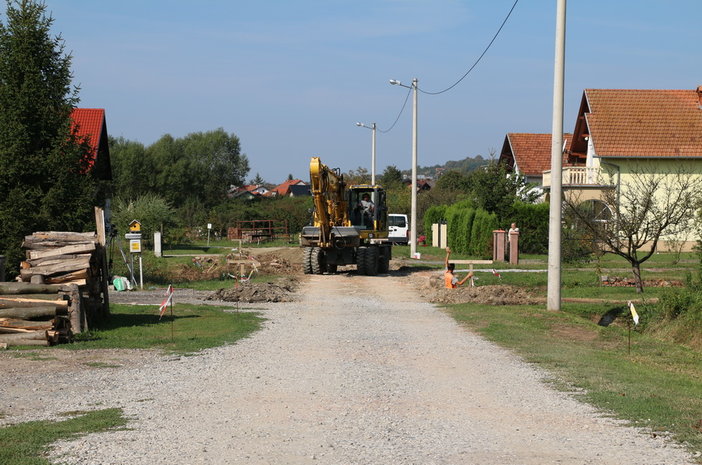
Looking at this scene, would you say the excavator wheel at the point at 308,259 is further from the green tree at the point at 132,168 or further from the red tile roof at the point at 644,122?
the green tree at the point at 132,168

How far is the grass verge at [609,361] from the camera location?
9.66 metres

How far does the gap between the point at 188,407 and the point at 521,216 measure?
37.7 metres

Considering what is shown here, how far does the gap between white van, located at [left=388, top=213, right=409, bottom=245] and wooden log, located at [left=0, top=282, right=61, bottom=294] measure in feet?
156

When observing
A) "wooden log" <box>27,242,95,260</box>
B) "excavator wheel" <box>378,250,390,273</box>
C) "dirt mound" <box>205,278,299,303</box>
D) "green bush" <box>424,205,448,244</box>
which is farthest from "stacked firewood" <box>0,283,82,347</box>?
"green bush" <box>424,205,448,244</box>

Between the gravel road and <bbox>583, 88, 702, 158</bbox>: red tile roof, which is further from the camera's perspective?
<bbox>583, 88, 702, 158</bbox>: red tile roof

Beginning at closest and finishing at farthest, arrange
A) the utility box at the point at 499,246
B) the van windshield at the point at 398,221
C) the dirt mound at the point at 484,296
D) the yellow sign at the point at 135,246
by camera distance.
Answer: the dirt mound at the point at 484,296 → the yellow sign at the point at 135,246 → the utility box at the point at 499,246 → the van windshield at the point at 398,221

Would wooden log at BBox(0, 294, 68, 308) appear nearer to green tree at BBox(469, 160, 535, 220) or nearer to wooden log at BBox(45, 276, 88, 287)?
wooden log at BBox(45, 276, 88, 287)

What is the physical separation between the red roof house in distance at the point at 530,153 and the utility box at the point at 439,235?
273 inches

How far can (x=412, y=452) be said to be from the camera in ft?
26.2

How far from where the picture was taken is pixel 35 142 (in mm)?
28062

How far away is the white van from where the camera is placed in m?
63.2

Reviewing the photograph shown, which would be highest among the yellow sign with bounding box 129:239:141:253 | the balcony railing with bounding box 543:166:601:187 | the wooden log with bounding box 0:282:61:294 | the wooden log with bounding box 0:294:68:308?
the balcony railing with bounding box 543:166:601:187

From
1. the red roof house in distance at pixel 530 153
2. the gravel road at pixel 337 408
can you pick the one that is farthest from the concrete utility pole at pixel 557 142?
the red roof house in distance at pixel 530 153

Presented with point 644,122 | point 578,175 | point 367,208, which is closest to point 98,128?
point 367,208
